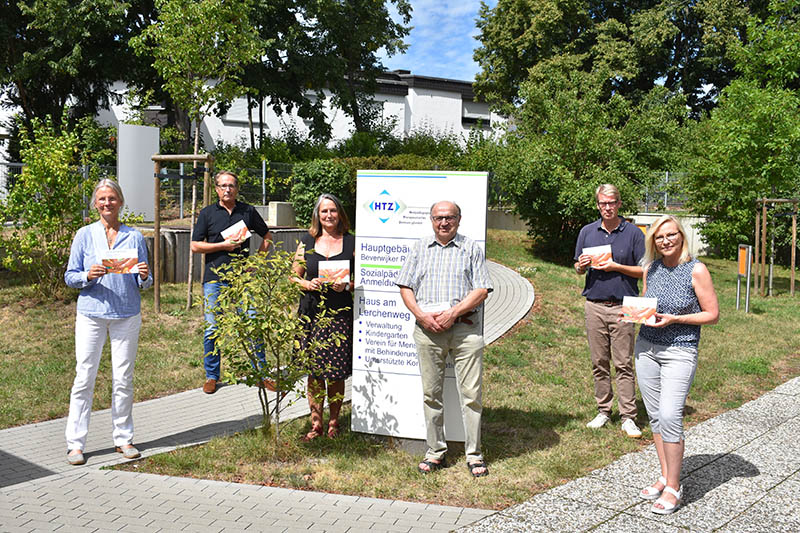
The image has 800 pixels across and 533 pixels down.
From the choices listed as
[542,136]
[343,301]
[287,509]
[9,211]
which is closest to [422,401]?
[343,301]

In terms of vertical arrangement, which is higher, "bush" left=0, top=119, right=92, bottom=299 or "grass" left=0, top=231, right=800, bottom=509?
"bush" left=0, top=119, right=92, bottom=299

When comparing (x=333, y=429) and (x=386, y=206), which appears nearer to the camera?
(x=386, y=206)

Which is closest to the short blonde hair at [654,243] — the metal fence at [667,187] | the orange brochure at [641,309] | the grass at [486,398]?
the orange brochure at [641,309]

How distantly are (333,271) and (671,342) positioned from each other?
249 centimetres

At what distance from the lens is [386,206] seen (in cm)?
561

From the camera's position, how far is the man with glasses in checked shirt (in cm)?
498

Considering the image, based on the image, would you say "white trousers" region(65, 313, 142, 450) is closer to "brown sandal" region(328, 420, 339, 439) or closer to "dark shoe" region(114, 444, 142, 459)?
"dark shoe" region(114, 444, 142, 459)

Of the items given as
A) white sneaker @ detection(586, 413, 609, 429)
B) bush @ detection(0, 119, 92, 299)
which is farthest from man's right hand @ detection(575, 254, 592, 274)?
bush @ detection(0, 119, 92, 299)

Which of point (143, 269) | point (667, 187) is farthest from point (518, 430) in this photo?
point (667, 187)

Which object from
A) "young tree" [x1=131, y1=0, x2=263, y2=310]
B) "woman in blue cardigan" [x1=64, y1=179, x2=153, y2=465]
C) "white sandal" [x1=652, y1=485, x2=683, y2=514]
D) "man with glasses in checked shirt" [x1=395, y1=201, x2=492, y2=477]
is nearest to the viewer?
"white sandal" [x1=652, y1=485, x2=683, y2=514]

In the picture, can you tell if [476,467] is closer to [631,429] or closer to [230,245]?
[631,429]

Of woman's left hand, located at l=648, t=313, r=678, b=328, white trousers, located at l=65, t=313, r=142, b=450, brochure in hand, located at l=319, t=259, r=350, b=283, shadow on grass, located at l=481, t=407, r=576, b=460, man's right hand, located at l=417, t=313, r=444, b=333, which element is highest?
brochure in hand, located at l=319, t=259, r=350, b=283

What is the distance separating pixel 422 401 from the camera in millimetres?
5539

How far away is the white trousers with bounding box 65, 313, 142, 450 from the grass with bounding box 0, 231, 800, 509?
0.41 m
